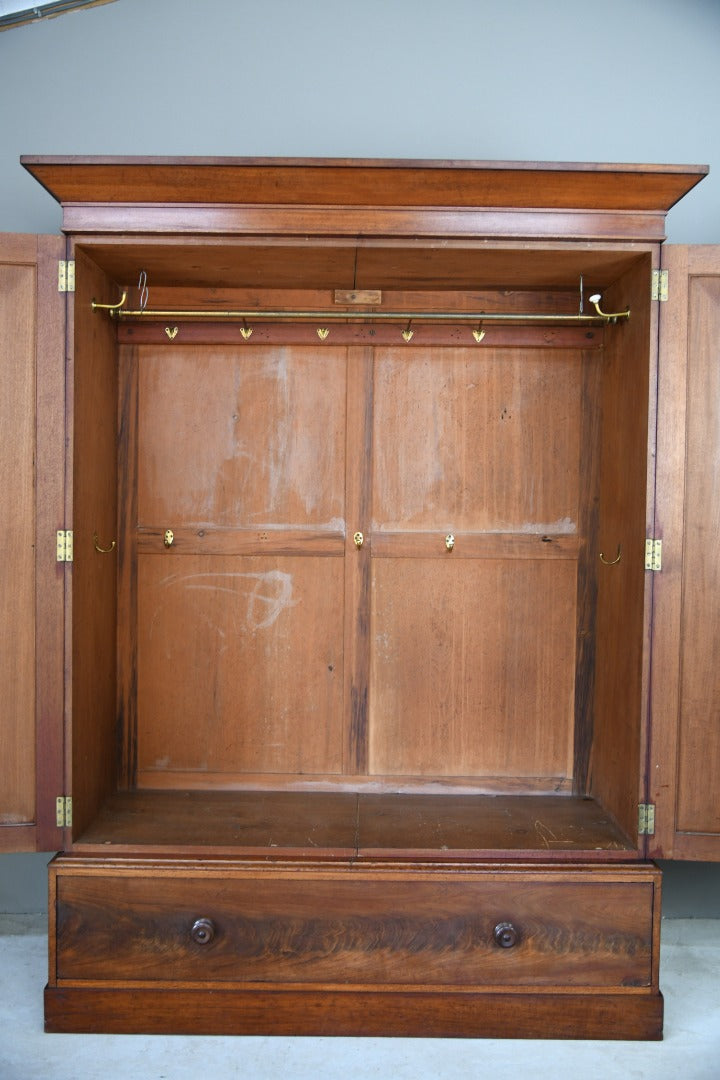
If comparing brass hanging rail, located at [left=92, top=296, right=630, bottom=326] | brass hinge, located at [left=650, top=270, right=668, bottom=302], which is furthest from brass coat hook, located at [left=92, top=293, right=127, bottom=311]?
brass hinge, located at [left=650, top=270, right=668, bottom=302]

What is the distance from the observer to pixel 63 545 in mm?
2215

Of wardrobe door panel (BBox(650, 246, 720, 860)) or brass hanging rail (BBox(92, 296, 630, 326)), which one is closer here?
wardrobe door panel (BBox(650, 246, 720, 860))

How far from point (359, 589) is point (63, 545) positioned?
100cm

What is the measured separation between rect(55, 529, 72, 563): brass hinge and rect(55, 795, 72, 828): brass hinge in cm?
70

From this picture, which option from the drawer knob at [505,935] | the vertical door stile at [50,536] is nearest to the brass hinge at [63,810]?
the vertical door stile at [50,536]

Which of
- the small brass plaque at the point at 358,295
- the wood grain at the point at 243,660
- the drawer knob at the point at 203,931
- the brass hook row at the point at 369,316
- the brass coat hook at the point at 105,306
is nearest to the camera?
the drawer knob at the point at 203,931

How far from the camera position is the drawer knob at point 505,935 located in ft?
7.12

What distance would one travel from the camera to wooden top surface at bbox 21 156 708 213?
203 cm

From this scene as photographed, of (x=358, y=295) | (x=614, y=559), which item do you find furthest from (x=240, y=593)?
(x=614, y=559)

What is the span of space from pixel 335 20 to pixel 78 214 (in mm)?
1328

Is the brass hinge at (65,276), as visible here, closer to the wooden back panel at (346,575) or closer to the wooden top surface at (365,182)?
the wooden top surface at (365,182)

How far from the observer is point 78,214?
218 cm

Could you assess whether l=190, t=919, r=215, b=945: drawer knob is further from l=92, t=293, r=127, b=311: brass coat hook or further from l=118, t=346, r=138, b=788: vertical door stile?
l=92, t=293, r=127, b=311: brass coat hook

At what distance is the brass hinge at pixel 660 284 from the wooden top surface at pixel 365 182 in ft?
0.59
